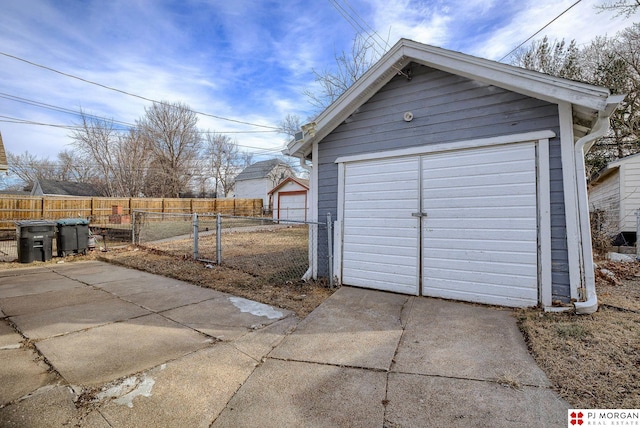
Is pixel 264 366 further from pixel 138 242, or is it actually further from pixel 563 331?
pixel 138 242

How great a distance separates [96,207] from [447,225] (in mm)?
21366

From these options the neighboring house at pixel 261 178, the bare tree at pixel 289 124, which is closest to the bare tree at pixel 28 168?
the neighboring house at pixel 261 178

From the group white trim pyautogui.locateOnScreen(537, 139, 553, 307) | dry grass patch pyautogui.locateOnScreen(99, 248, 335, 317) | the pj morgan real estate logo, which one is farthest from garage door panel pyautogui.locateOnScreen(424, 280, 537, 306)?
the pj morgan real estate logo

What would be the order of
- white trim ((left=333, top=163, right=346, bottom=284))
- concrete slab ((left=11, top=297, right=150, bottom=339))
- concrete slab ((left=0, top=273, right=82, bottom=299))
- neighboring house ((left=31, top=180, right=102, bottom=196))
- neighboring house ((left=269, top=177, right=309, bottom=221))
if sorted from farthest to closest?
neighboring house ((left=31, top=180, right=102, bottom=196)) < neighboring house ((left=269, top=177, right=309, bottom=221)) < white trim ((left=333, top=163, right=346, bottom=284)) < concrete slab ((left=0, top=273, right=82, bottom=299)) < concrete slab ((left=11, top=297, right=150, bottom=339))

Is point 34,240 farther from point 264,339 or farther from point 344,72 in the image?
point 344,72

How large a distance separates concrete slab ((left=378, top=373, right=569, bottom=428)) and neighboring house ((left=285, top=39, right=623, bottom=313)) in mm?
2061

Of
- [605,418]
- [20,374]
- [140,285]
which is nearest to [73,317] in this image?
[20,374]

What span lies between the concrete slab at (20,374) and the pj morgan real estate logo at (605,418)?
358cm

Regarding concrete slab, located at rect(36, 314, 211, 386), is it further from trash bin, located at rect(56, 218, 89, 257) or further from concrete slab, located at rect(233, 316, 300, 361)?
trash bin, located at rect(56, 218, 89, 257)

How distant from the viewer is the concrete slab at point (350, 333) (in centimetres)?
272

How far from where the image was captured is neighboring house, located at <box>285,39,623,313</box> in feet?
11.8

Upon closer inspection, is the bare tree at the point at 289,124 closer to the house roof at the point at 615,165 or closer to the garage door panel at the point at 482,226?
the house roof at the point at 615,165

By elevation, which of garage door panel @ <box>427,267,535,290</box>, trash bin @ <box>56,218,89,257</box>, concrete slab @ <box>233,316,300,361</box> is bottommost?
concrete slab @ <box>233,316,300,361</box>

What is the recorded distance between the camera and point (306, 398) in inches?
83.0
